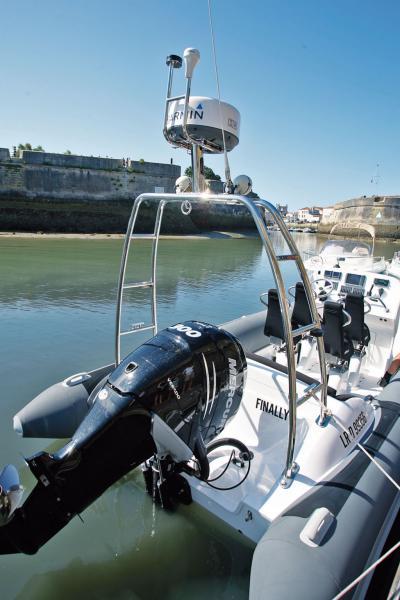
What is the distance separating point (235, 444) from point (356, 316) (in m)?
2.39

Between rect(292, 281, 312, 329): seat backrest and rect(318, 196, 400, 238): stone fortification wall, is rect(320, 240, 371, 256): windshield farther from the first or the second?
rect(318, 196, 400, 238): stone fortification wall

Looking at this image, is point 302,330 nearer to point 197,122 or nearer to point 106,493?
point 197,122

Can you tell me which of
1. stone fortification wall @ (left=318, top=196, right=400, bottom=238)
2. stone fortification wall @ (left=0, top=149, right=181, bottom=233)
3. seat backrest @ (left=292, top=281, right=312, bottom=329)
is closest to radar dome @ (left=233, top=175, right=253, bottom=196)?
seat backrest @ (left=292, top=281, right=312, bottom=329)

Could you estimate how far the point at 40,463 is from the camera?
175 cm

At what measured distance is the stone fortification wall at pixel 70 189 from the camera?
28.8 m

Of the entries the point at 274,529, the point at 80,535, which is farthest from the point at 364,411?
the point at 80,535

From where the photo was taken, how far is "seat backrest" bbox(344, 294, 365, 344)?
4.20 meters

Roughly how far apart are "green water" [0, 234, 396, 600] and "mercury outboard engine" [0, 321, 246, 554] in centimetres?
67

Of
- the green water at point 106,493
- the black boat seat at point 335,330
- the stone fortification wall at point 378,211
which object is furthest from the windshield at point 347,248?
the stone fortification wall at point 378,211

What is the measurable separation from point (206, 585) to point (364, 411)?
1.58 m

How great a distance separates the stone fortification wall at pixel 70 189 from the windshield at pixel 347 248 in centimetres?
2633

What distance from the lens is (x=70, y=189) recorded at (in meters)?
31.8

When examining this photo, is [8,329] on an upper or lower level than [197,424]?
lower

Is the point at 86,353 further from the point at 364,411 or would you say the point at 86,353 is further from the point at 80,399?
the point at 364,411
